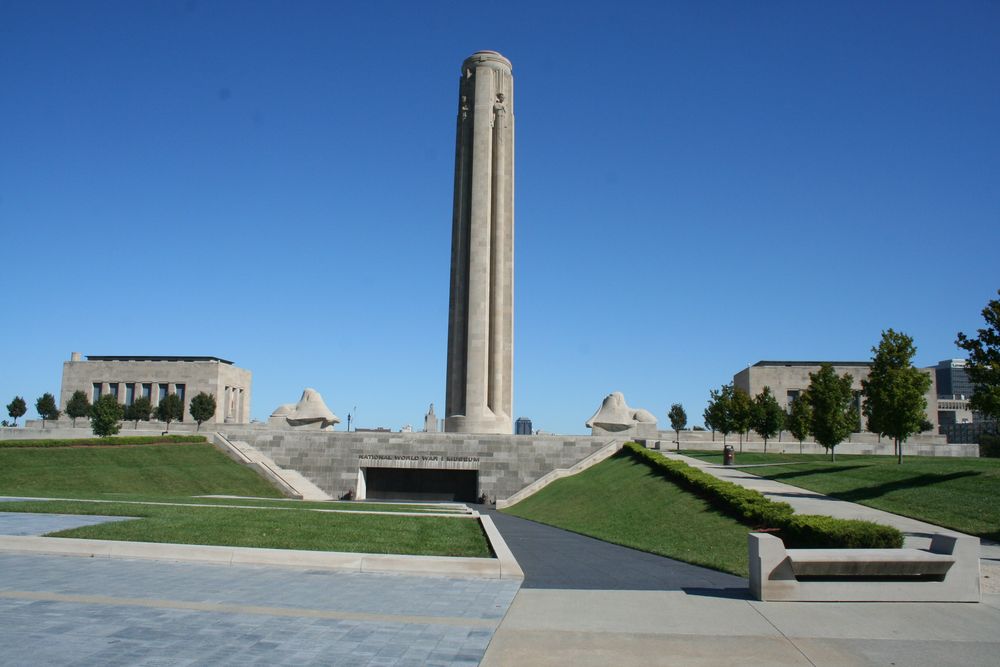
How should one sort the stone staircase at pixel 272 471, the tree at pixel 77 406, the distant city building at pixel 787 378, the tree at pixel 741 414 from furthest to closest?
1. the distant city building at pixel 787 378
2. the tree at pixel 77 406
3. the tree at pixel 741 414
4. the stone staircase at pixel 272 471

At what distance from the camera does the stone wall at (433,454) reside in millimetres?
44312

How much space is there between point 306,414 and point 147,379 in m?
33.4

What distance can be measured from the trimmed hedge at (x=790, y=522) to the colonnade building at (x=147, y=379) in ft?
201

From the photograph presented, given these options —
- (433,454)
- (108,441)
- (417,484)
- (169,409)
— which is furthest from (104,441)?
(169,409)

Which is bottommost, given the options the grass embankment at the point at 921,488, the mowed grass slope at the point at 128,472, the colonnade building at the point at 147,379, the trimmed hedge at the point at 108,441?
the mowed grass slope at the point at 128,472

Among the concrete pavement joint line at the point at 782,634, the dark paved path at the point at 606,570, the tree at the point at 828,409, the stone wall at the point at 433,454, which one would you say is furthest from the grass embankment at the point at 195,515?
the tree at the point at 828,409

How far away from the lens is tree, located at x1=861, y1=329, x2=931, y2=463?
31422 mm

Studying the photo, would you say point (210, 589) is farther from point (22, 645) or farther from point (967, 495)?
point (967, 495)

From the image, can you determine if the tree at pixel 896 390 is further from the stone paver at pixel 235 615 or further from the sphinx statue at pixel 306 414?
the sphinx statue at pixel 306 414

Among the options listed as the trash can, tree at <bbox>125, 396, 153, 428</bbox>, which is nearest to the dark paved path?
the trash can

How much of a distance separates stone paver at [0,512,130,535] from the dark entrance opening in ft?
88.1

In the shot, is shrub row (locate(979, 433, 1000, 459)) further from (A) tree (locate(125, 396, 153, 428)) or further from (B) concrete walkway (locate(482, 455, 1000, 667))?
(A) tree (locate(125, 396, 153, 428))

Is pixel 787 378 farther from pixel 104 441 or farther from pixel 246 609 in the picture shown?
pixel 246 609

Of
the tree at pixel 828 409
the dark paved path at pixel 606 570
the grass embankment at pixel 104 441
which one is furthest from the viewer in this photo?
the grass embankment at pixel 104 441
